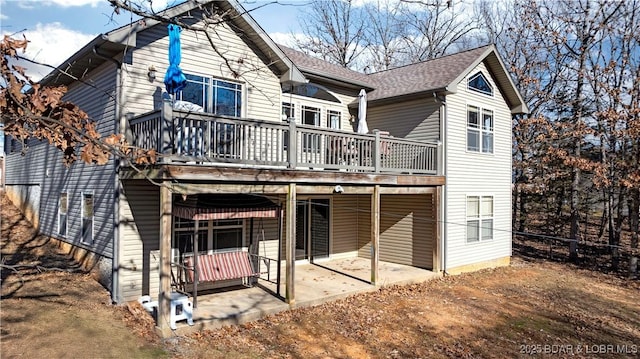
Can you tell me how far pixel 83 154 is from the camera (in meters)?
3.70

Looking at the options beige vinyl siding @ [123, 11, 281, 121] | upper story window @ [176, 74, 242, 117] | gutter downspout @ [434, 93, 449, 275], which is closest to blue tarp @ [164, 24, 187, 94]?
beige vinyl siding @ [123, 11, 281, 121]

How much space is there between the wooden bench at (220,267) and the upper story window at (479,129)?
8.60 m

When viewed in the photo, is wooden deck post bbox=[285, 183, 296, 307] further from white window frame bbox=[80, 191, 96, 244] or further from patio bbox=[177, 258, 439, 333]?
white window frame bbox=[80, 191, 96, 244]

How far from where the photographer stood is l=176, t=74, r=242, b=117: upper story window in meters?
10.2

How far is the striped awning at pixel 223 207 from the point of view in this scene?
861 cm

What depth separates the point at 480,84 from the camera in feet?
48.3

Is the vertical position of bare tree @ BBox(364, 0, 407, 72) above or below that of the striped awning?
above

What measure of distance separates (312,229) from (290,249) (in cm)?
483

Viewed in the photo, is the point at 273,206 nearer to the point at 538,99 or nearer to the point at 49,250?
the point at 49,250

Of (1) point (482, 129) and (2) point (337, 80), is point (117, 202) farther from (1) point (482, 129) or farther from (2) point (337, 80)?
(1) point (482, 129)

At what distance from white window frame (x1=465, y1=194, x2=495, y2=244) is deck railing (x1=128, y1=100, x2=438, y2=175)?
2.49 metres

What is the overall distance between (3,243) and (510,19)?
27773 millimetres

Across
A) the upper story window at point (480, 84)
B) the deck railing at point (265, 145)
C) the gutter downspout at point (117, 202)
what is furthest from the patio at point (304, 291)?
the upper story window at point (480, 84)

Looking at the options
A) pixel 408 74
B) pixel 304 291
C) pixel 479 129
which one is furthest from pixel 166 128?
pixel 479 129
